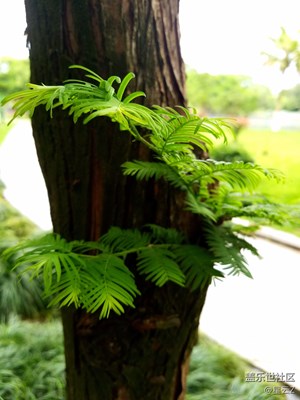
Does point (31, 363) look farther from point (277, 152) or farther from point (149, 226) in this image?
point (277, 152)

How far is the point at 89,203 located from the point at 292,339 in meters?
3.01

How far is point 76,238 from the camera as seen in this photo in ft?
3.95

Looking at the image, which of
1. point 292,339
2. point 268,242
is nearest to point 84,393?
point 292,339

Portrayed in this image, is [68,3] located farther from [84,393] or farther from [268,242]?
[268,242]

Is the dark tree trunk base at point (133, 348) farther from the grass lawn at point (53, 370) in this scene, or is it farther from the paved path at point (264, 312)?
the paved path at point (264, 312)

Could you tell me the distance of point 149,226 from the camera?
3.85 feet

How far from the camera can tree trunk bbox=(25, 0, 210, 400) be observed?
40.3 inches

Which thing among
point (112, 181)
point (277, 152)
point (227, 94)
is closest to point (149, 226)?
A: point (112, 181)

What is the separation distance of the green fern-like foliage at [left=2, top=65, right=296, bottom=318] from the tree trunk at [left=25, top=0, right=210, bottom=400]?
64 mm

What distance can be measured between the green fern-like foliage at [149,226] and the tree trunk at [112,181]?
0.06m

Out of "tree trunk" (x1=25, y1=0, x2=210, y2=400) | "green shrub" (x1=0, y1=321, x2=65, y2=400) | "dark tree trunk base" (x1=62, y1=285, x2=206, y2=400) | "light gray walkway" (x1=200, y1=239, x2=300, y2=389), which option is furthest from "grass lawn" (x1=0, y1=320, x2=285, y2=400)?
"tree trunk" (x1=25, y1=0, x2=210, y2=400)

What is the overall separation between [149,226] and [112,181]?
0.18 meters

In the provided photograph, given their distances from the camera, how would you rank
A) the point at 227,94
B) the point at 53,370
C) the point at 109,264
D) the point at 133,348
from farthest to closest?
the point at 227,94
the point at 53,370
the point at 133,348
the point at 109,264

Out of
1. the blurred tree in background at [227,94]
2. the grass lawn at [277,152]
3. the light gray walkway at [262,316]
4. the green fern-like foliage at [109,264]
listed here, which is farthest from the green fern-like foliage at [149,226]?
the blurred tree in background at [227,94]
